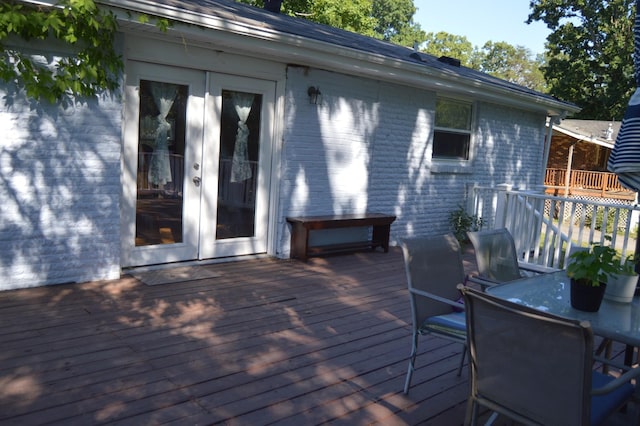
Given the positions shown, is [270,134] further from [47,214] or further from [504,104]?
[504,104]

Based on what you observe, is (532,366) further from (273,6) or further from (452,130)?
(273,6)

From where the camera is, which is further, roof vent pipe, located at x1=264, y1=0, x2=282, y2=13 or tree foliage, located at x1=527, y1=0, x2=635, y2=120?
tree foliage, located at x1=527, y1=0, x2=635, y2=120

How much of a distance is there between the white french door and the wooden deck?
2.34ft

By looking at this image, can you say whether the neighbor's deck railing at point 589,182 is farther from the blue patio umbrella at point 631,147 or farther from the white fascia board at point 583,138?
the blue patio umbrella at point 631,147

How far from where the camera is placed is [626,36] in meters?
21.0

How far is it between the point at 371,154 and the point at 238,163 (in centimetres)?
207

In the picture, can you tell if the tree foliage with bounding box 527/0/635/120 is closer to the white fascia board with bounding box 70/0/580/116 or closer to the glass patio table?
the white fascia board with bounding box 70/0/580/116

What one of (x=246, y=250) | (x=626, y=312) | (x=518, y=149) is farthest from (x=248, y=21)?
(x=518, y=149)

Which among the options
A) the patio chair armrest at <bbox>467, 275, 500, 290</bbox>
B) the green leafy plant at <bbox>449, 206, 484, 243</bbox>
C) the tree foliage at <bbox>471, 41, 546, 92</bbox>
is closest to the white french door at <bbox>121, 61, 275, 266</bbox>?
the patio chair armrest at <bbox>467, 275, 500, 290</bbox>

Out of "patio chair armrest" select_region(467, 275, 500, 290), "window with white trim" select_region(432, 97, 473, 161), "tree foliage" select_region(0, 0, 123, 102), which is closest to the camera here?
"patio chair armrest" select_region(467, 275, 500, 290)

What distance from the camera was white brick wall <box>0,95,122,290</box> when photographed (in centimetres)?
452

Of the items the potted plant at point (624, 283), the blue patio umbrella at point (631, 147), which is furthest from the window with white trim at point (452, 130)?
the potted plant at point (624, 283)

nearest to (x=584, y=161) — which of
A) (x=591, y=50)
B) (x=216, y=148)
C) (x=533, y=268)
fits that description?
(x=591, y=50)

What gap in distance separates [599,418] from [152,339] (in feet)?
9.20
